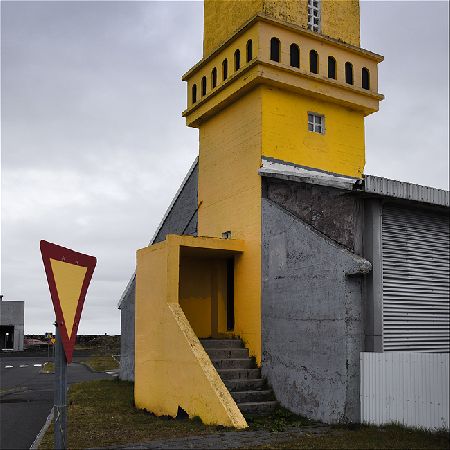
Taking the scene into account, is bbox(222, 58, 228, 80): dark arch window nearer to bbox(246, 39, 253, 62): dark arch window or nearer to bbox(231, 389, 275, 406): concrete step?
bbox(246, 39, 253, 62): dark arch window

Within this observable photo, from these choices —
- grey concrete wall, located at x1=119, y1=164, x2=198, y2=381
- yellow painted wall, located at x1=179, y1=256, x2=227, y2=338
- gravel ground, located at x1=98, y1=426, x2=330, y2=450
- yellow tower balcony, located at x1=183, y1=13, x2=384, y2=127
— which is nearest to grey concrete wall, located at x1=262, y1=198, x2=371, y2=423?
gravel ground, located at x1=98, y1=426, x2=330, y2=450

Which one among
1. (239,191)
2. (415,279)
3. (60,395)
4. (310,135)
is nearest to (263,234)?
(239,191)

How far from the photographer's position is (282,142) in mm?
15969

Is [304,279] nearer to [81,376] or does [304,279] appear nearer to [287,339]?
[287,339]

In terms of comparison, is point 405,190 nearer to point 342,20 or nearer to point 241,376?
point 241,376

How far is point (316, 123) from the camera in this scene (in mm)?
17078

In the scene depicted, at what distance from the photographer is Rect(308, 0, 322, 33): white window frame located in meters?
17.6

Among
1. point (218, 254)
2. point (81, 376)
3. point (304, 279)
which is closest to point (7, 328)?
point (81, 376)

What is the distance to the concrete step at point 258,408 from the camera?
41.0ft

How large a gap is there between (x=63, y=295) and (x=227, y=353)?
9548 millimetres

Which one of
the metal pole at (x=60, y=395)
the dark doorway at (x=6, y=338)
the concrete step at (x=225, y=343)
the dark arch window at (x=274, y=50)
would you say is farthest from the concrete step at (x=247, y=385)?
the dark doorway at (x=6, y=338)

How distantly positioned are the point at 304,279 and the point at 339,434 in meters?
3.48

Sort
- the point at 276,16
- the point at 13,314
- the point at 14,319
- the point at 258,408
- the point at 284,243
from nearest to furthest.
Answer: the point at 258,408 → the point at 284,243 → the point at 276,16 → the point at 13,314 → the point at 14,319

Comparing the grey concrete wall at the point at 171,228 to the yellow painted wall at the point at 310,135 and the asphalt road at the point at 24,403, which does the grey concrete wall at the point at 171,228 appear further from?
the yellow painted wall at the point at 310,135
